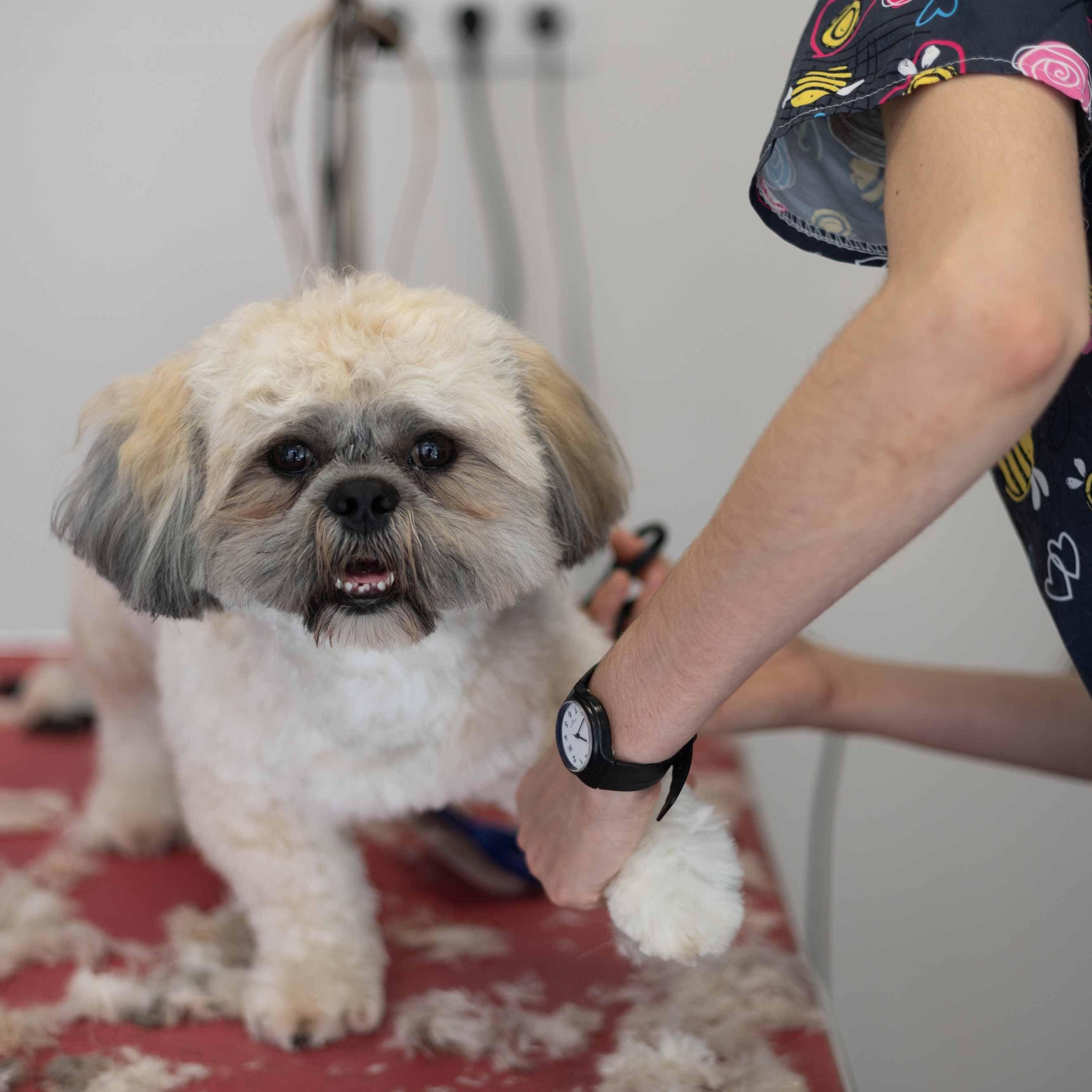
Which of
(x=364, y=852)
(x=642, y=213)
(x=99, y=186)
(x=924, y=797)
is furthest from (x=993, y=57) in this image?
(x=99, y=186)

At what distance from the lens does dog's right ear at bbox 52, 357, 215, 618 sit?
0.91 metres

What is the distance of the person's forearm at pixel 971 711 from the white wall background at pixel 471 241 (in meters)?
0.67

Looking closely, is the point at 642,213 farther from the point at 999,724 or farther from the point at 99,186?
the point at 999,724

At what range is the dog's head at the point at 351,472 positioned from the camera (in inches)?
33.2

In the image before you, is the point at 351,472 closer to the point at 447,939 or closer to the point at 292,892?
the point at 292,892

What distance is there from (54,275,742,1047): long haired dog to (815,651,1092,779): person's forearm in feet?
0.99

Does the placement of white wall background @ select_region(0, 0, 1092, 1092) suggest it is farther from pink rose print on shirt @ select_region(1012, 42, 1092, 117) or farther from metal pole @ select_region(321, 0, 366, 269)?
pink rose print on shirt @ select_region(1012, 42, 1092, 117)

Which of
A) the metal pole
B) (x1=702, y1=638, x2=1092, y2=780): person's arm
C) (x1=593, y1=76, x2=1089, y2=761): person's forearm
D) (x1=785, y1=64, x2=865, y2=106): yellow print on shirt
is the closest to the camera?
(x1=593, y1=76, x2=1089, y2=761): person's forearm

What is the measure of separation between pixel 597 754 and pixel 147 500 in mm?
460

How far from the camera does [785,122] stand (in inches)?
27.4

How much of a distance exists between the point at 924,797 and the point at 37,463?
6.93 ft

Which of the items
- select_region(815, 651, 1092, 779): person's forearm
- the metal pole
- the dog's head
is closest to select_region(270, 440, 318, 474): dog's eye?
the dog's head

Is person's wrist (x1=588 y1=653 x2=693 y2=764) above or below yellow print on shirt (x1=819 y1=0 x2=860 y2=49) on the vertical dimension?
below

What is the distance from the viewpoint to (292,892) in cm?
106
